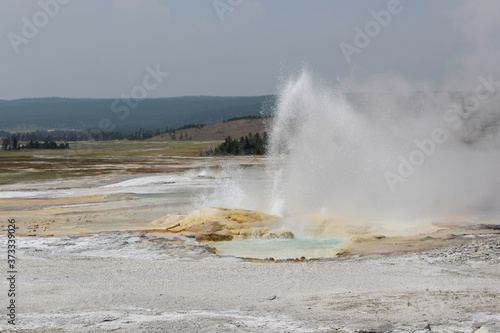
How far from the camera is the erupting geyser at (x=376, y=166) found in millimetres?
21203

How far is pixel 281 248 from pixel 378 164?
1074cm

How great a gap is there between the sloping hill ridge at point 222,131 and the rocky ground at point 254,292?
113732mm

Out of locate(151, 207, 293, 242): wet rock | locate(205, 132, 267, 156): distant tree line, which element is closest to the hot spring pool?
locate(151, 207, 293, 242): wet rock

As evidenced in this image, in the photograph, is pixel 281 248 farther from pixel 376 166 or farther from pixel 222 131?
pixel 222 131

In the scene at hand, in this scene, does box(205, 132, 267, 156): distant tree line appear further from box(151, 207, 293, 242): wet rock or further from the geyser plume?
box(151, 207, 293, 242): wet rock

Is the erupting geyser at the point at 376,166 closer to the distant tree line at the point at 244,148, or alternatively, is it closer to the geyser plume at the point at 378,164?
the geyser plume at the point at 378,164

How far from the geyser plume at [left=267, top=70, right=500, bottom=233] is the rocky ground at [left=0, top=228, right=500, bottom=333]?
584 cm

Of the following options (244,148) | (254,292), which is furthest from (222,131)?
(254,292)

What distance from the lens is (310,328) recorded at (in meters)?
8.87

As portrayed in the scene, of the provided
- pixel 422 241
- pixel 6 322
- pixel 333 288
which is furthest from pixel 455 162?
pixel 6 322

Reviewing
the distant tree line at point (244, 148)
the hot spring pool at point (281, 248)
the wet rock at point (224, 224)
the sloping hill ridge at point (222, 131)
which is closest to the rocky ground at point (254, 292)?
the hot spring pool at point (281, 248)

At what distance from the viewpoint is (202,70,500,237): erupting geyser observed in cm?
2120

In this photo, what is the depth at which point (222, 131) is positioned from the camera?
462ft

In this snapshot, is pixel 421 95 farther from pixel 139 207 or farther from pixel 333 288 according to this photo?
pixel 333 288
